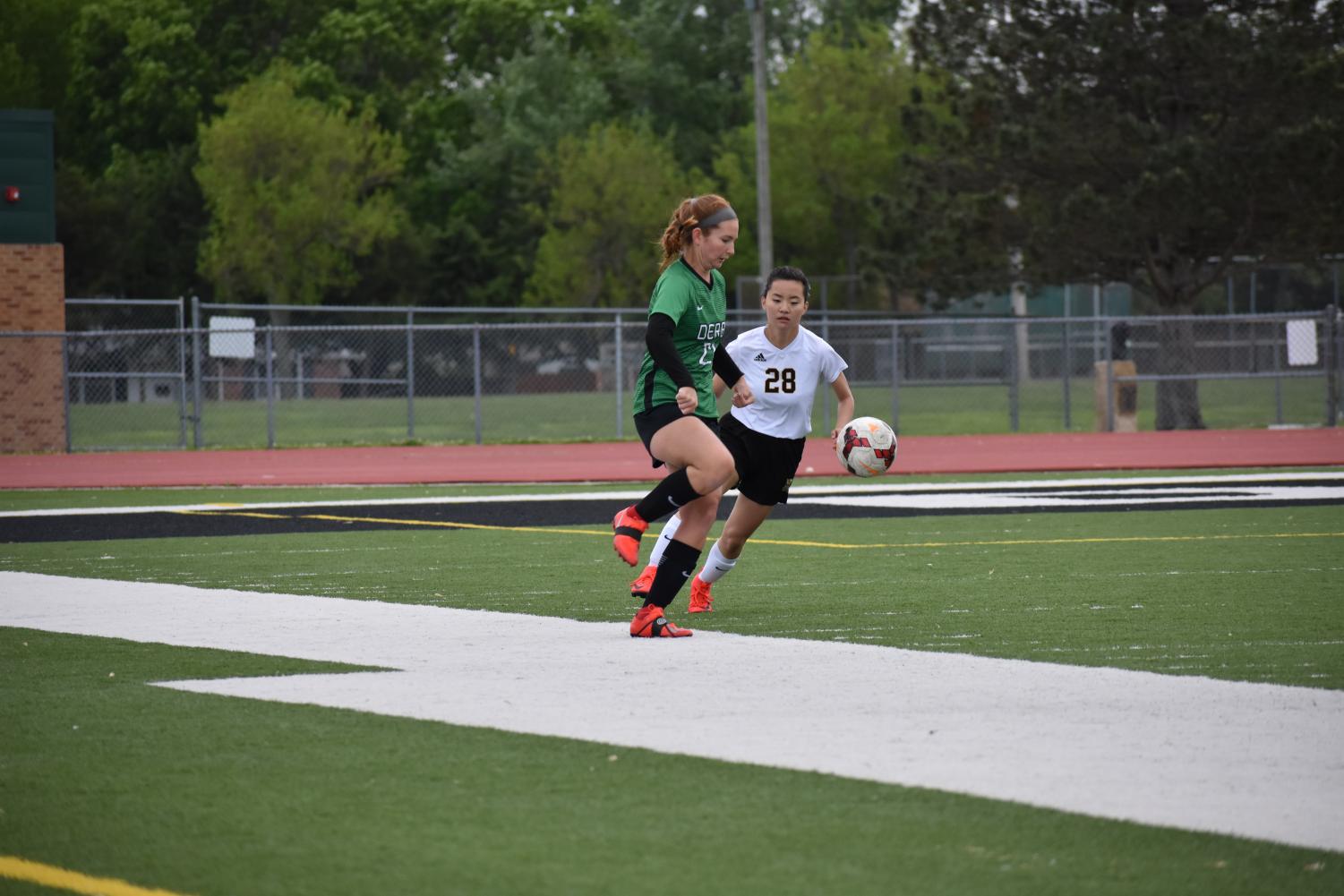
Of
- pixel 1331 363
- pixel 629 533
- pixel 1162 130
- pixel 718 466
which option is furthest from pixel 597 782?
pixel 1162 130

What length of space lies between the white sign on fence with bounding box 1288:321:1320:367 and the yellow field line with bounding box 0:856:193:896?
87.6 feet

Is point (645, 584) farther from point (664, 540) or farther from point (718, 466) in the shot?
point (718, 466)

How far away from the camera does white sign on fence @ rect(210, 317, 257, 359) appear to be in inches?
1097

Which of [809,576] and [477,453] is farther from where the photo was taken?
[477,453]

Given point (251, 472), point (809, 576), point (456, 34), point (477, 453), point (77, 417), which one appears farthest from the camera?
point (456, 34)

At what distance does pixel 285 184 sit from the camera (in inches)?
2112

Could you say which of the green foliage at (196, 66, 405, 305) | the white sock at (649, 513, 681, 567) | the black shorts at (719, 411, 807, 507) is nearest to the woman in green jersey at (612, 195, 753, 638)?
the white sock at (649, 513, 681, 567)

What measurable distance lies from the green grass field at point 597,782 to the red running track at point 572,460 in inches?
419

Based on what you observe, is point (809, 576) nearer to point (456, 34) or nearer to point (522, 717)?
point (522, 717)

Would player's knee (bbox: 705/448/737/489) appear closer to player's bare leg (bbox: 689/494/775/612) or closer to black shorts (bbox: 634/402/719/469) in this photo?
black shorts (bbox: 634/402/719/469)

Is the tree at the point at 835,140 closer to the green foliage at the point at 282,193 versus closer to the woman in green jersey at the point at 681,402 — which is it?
the green foliage at the point at 282,193

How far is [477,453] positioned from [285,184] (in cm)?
2980

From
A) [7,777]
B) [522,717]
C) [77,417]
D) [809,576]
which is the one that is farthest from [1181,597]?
[77,417]

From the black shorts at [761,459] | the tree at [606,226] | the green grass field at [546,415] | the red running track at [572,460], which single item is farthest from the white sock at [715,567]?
the tree at [606,226]
